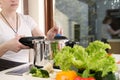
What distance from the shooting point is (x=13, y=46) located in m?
1.20

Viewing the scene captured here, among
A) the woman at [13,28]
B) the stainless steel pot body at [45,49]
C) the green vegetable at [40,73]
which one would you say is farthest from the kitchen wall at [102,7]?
the green vegetable at [40,73]

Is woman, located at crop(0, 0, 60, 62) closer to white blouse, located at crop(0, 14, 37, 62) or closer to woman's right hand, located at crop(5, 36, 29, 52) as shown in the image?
white blouse, located at crop(0, 14, 37, 62)

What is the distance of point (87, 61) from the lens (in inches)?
30.8

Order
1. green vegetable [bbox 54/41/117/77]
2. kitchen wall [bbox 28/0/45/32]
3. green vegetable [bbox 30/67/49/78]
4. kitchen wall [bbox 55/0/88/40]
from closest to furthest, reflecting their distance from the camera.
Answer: green vegetable [bbox 54/41/117/77], green vegetable [bbox 30/67/49/78], kitchen wall [bbox 28/0/45/32], kitchen wall [bbox 55/0/88/40]

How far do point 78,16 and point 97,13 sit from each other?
25 centimetres

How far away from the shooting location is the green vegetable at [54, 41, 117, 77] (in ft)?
2.52

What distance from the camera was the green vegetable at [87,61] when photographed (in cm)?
77

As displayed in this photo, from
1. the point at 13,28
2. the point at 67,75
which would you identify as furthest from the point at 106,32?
the point at 67,75

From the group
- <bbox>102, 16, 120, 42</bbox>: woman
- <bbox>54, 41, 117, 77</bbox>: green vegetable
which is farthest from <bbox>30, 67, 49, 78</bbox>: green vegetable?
<bbox>102, 16, 120, 42</bbox>: woman

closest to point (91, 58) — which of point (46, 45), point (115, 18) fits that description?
point (46, 45)

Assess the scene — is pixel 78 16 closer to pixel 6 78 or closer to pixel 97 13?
pixel 97 13

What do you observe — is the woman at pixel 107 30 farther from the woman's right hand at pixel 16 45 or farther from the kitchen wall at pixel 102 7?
the woman's right hand at pixel 16 45

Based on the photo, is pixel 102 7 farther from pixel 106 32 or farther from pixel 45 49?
pixel 45 49

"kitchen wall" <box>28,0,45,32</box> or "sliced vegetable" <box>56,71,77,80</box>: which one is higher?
"kitchen wall" <box>28,0,45,32</box>
